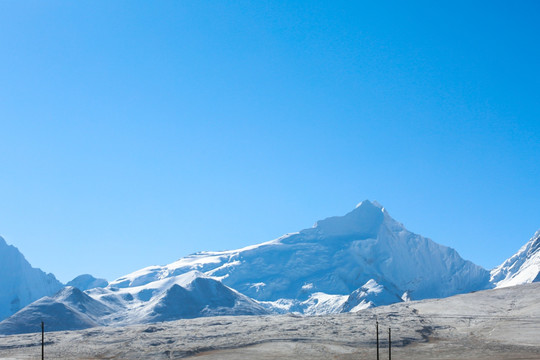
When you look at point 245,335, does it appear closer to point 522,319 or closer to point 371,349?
point 371,349

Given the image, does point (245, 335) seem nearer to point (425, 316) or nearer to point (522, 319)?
point (425, 316)

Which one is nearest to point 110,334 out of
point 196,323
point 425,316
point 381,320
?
point 196,323

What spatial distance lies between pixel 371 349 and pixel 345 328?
2384 cm

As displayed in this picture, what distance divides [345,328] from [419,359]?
40.7 metres

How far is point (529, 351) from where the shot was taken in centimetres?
12912

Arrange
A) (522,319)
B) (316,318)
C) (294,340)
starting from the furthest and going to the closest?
(316,318), (522,319), (294,340)

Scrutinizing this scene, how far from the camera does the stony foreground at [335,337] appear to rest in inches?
5399

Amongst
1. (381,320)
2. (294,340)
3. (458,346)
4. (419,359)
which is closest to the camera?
(419,359)

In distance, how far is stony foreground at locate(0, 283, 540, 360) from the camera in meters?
137

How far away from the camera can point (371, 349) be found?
143 meters

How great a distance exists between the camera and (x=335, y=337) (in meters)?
154

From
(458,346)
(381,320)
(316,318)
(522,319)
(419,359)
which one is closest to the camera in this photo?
(419,359)

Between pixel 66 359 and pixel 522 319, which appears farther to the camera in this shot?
pixel 522 319

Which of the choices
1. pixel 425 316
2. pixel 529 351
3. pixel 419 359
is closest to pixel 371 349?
pixel 419 359
